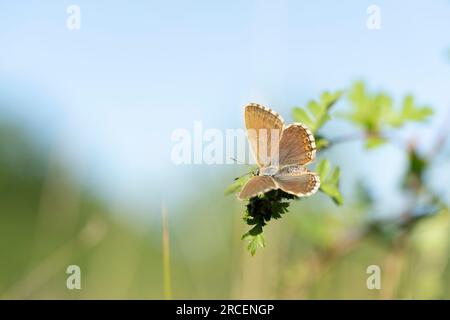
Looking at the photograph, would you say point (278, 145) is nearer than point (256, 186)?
No

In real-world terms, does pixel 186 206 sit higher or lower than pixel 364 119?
lower

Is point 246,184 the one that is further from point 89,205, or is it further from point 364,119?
point 89,205

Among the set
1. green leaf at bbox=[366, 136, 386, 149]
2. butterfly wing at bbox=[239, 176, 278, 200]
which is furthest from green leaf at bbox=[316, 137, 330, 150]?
green leaf at bbox=[366, 136, 386, 149]

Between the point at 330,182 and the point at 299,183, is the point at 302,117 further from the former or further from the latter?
the point at 299,183

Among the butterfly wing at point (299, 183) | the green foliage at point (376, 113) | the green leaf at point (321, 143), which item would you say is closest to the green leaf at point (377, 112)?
the green foliage at point (376, 113)

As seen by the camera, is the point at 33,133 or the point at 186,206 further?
the point at 33,133

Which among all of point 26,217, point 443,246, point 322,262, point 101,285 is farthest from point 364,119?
point 26,217

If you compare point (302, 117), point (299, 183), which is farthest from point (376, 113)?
point (299, 183)
